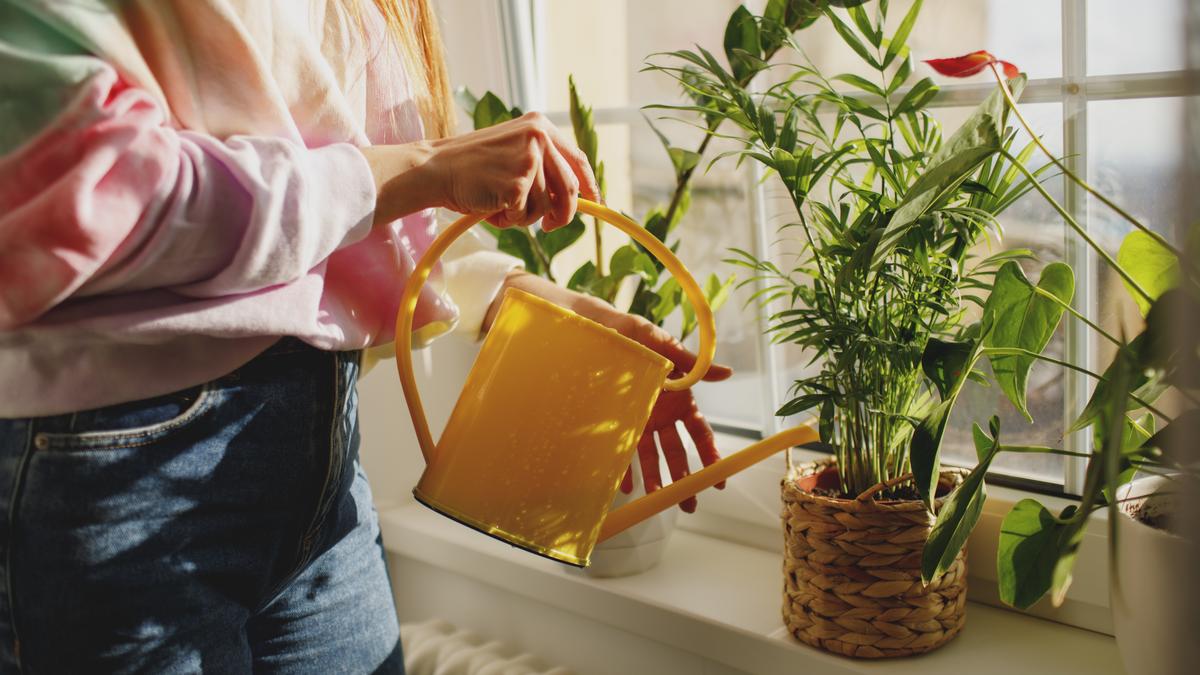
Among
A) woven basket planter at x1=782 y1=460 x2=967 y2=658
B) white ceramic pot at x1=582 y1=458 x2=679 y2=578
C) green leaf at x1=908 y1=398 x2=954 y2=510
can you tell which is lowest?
white ceramic pot at x1=582 y1=458 x2=679 y2=578

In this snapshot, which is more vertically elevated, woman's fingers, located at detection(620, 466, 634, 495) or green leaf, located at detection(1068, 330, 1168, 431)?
green leaf, located at detection(1068, 330, 1168, 431)

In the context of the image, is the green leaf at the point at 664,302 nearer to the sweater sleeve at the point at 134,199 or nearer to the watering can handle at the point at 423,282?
the watering can handle at the point at 423,282

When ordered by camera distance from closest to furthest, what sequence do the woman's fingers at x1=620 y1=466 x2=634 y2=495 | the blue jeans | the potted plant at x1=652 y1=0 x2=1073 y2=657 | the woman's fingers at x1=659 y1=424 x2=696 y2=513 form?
the blue jeans
the potted plant at x1=652 y1=0 x2=1073 y2=657
the woman's fingers at x1=659 y1=424 x2=696 y2=513
the woman's fingers at x1=620 y1=466 x2=634 y2=495

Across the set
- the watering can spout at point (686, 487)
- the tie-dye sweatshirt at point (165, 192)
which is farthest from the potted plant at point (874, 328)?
the tie-dye sweatshirt at point (165, 192)

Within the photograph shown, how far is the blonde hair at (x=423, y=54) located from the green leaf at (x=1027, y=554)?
57cm

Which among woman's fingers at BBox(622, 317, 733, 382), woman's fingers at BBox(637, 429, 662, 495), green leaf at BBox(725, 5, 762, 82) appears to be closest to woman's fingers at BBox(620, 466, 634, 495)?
woman's fingers at BBox(637, 429, 662, 495)

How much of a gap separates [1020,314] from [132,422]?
2.10 feet

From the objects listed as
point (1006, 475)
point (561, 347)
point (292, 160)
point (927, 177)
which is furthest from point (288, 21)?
point (1006, 475)

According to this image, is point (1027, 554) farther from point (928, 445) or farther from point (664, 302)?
point (664, 302)

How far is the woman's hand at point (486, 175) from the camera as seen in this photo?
0.69m

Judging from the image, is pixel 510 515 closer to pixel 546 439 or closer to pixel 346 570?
pixel 546 439

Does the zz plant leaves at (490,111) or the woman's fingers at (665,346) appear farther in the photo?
the zz plant leaves at (490,111)

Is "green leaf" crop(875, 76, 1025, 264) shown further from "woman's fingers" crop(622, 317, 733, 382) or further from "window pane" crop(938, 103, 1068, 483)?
"window pane" crop(938, 103, 1068, 483)

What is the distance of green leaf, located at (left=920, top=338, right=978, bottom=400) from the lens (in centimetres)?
Result: 75
